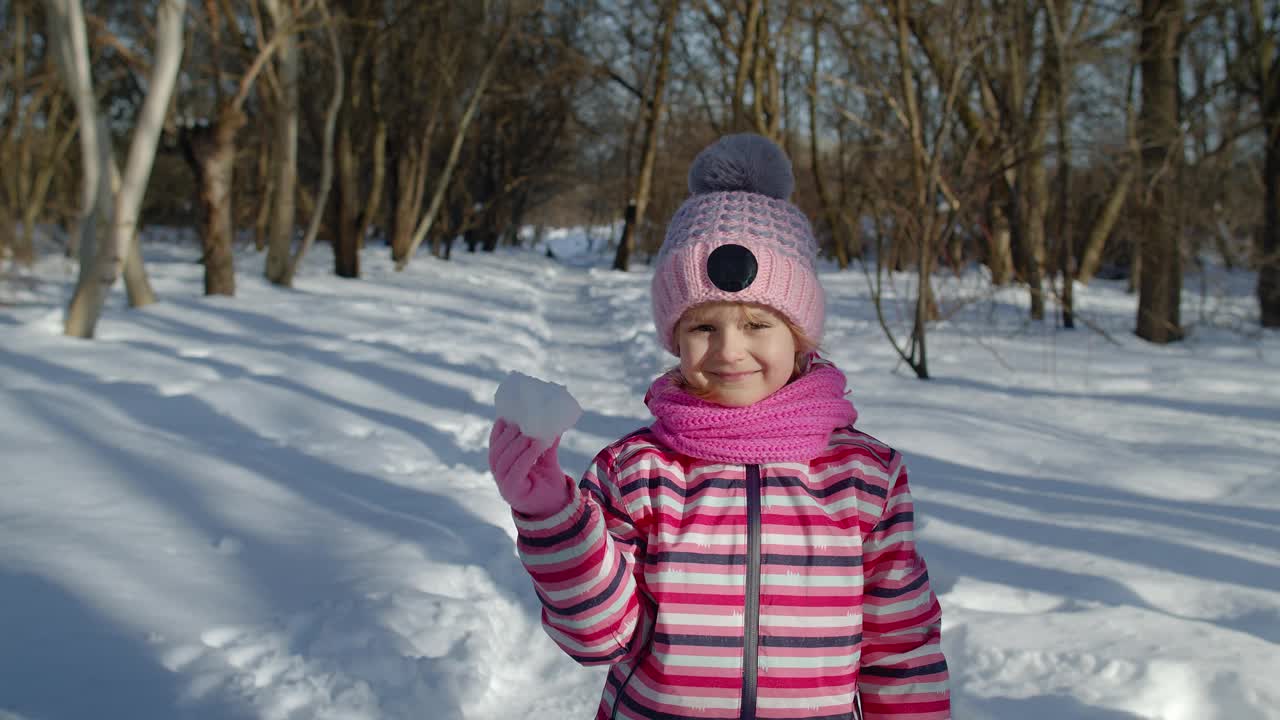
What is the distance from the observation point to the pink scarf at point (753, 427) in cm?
134

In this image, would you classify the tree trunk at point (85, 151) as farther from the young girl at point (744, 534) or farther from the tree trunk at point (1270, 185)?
the tree trunk at point (1270, 185)

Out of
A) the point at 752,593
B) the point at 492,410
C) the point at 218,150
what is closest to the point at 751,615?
the point at 752,593

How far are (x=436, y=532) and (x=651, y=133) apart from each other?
1815 centimetres

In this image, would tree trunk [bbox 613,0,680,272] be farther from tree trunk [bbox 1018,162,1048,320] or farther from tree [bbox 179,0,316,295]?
tree [bbox 179,0,316,295]

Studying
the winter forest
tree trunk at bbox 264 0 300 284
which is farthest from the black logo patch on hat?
tree trunk at bbox 264 0 300 284

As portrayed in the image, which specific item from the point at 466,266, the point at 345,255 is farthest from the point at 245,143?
the point at 345,255

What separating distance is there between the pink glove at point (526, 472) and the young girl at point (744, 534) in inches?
1.5

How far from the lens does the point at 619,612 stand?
124cm

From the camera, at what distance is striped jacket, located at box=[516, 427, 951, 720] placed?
127cm

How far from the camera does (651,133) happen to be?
66.8ft

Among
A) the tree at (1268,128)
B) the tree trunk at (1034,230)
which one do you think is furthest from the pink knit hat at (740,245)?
the tree at (1268,128)

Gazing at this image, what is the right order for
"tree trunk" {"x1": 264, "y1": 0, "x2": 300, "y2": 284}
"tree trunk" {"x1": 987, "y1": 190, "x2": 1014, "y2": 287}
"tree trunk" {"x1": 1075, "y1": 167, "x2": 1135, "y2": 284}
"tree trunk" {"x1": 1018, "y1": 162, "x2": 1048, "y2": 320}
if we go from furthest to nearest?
"tree trunk" {"x1": 1075, "y1": 167, "x2": 1135, "y2": 284} < "tree trunk" {"x1": 264, "y1": 0, "x2": 300, "y2": 284} < "tree trunk" {"x1": 987, "y1": 190, "x2": 1014, "y2": 287} < "tree trunk" {"x1": 1018, "y1": 162, "x2": 1048, "y2": 320}

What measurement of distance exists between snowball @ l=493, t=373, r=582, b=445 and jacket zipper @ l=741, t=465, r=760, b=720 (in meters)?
0.40

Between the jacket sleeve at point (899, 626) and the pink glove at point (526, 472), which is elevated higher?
the pink glove at point (526, 472)
